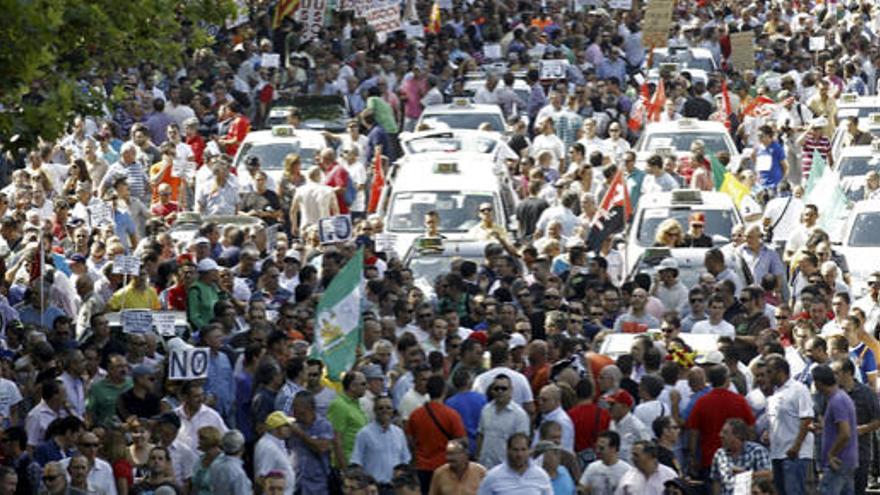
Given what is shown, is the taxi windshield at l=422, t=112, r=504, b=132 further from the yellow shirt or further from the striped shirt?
the yellow shirt

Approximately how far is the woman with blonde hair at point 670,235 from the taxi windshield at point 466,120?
10545 millimetres

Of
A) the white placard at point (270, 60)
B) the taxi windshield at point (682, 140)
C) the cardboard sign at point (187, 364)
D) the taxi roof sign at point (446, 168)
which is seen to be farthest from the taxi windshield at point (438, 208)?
the white placard at point (270, 60)

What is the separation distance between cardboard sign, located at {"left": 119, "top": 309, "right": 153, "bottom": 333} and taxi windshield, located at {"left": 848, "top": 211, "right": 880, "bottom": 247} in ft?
32.8

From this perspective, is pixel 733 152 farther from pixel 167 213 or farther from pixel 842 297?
pixel 842 297

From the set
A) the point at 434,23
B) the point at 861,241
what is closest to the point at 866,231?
the point at 861,241

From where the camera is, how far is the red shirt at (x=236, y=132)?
36719 millimetres

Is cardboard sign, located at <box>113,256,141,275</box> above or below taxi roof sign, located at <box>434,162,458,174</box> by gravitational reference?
above

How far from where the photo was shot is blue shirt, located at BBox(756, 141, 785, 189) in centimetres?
3478

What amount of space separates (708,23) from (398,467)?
35004mm

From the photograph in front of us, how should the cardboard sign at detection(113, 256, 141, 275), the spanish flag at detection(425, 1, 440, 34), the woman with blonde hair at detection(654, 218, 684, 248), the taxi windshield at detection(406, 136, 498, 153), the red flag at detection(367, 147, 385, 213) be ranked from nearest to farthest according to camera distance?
1. the cardboard sign at detection(113, 256, 141, 275)
2. the woman with blonde hair at detection(654, 218, 684, 248)
3. the red flag at detection(367, 147, 385, 213)
4. the taxi windshield at detection(406, 136, 498, 153)
5. the spanish flag at detection(425, 1, 440, 34)


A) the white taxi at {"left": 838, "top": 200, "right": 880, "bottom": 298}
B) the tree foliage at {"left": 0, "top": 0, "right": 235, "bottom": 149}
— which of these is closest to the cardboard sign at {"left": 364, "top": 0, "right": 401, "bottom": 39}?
the white taxi at {"left": 838, "top": 200, "right": 880, "bottom": 298}

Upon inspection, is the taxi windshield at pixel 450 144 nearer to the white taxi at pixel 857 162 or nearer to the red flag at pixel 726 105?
the white taxi at pixel 857 162

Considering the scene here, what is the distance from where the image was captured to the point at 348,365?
21.2m

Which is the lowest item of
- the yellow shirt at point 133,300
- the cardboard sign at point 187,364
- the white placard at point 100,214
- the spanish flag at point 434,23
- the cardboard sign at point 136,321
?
the spanish flag at point 434,23
